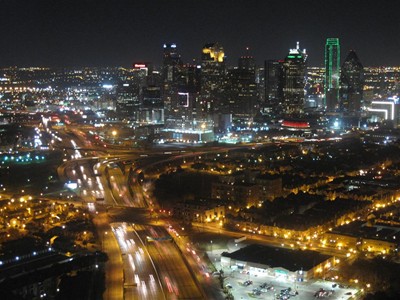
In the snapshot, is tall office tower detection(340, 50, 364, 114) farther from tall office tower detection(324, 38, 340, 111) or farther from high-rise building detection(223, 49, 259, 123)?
high-rise building detection(223, 49, 259, 123)

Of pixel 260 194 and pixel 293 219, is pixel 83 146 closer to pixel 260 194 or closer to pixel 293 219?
pixel 260 194

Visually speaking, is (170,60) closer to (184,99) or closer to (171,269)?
(184,99)

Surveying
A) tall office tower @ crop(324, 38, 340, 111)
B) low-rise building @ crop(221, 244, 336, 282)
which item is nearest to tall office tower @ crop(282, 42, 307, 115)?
tall office tower @ crop(324, 38, 340, 111)

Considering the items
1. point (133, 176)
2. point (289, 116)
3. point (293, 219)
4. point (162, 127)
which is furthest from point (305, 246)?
point (289, 116)

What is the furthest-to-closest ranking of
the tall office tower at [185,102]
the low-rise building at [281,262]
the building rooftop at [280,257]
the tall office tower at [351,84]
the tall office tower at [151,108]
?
the tall office tower at [351,84], the tall office tower at [151,108], the tall office tower at [185,102], the building rooftop at [280,257], the low-rise building at [281,262]

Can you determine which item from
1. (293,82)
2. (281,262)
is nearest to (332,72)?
(293,82)

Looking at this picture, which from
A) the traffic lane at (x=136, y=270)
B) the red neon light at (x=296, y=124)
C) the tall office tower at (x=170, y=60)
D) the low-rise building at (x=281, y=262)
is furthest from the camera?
the tall office tower at (x=170, y=60)

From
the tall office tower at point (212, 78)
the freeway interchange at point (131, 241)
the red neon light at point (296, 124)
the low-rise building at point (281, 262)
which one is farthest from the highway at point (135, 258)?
the red neon light at point (296, 124)

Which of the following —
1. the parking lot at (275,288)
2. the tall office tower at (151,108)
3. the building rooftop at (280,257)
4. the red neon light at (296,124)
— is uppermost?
the tall office tower at (151,108)

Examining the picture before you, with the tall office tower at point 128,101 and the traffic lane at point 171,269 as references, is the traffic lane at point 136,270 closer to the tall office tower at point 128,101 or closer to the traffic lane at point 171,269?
the traffic lane at point 171,269
